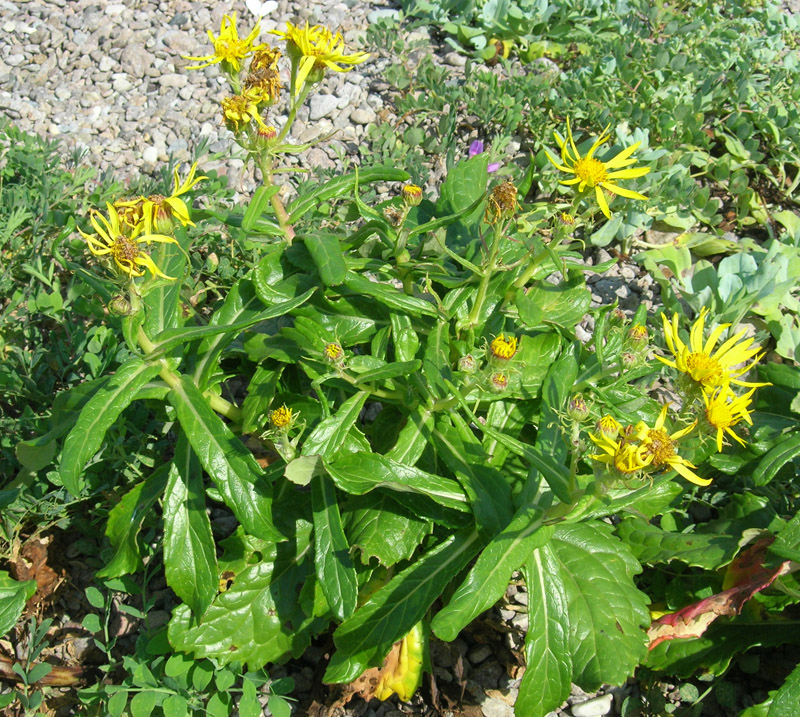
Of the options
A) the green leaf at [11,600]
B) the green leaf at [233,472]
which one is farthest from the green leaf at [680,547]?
the green leaf at [11,600]

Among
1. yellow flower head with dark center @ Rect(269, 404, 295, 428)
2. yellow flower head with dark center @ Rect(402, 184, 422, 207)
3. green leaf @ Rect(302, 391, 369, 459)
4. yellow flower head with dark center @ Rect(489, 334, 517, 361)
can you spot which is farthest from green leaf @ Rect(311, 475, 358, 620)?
yellow flower head with dark center @ Rect(402, 184, 422, 207)

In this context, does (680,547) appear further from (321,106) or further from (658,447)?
(321,106)

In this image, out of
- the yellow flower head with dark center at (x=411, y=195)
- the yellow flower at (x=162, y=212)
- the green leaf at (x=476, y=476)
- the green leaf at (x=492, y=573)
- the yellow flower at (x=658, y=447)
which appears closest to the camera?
the yellow flower at (x=658, y=447)

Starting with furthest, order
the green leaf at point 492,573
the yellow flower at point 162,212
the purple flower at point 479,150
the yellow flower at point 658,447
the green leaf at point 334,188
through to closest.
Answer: the purple flower at point 479,150 → the green leaf at point 334,188 → the yellow flower at point 162,212 → the green leaf at point 492,573 → the yellow flower at point 658,447

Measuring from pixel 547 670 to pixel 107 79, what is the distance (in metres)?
4.44

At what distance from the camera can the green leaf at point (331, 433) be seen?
2.36 m

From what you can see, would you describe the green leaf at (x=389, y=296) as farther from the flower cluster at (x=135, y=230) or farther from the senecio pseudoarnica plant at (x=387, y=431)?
the flower cluster at (x=135, y=230)

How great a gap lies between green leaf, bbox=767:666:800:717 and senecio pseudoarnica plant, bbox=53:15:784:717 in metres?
0.43

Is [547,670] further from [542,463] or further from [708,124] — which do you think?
[708,124]

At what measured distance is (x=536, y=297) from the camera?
288cm

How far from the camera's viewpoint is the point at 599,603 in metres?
2.38

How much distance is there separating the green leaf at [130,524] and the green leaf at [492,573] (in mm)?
1106

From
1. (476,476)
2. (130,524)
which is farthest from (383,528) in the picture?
(130,524)

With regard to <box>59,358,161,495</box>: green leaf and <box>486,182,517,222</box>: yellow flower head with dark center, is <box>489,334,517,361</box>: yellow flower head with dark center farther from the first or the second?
<box>59,358,161,495</box>: green leaf
